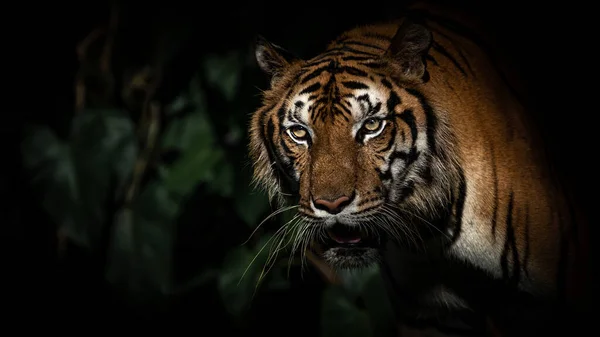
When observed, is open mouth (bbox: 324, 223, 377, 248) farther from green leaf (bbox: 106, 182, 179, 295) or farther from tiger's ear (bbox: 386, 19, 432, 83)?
green leaf (bbox: 106, 182, 179, 295)

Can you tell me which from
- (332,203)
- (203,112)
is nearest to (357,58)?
(332,203)

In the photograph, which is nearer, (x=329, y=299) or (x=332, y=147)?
(x=332, y=147)

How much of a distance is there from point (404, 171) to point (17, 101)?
1035 millimetres

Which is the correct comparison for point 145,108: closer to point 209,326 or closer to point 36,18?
point 36,18

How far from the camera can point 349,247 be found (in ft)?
3.29

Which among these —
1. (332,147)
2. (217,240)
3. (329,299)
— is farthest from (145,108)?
(332,147)

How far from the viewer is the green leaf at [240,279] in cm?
147

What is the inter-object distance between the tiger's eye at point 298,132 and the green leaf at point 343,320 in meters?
0.59

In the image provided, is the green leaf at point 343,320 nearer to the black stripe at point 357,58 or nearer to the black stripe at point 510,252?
the black stripe at point 510,252

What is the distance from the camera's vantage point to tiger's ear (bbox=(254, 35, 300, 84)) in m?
0.96

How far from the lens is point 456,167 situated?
1.06m

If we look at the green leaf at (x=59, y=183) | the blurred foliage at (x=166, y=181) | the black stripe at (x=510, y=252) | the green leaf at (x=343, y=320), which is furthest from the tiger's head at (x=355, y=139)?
the green leaf at (x=59, y=183)

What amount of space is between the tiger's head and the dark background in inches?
8.9

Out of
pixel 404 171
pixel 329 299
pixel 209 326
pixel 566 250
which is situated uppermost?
pixel 404 171
